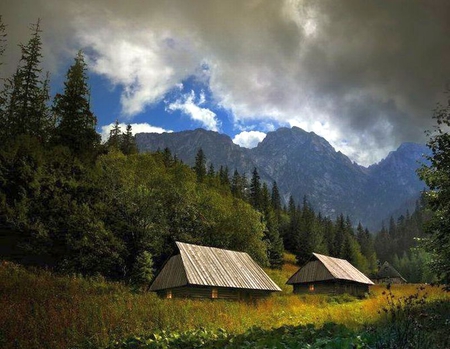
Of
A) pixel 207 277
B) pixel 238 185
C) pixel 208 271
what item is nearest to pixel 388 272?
pixel 238 185

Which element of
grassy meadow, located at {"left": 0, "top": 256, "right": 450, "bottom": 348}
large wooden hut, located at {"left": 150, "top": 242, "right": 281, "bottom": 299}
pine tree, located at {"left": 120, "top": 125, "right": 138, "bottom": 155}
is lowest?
grassy meadow, located at {"left": 0, "top": 256, "right": 450, "bottom": 348}

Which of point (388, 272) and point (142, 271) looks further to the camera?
point (388, 272)

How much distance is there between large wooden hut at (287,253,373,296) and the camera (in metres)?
48.2

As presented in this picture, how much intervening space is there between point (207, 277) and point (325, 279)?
23149 millimetres

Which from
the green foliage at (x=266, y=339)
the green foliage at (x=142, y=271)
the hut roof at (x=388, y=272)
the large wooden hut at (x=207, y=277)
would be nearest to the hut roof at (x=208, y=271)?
the large wooden hut at (x=207, y=277)

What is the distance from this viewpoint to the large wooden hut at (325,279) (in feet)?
158

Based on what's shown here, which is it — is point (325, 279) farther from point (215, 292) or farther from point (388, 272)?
point (388, 272)

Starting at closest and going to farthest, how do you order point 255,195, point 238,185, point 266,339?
point 266,339 → point 255,195 → point 238,185

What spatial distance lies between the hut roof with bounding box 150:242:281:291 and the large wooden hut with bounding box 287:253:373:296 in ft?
53.1

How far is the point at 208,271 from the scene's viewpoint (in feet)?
99.8

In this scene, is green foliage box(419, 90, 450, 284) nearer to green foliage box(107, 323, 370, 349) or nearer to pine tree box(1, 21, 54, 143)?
green foliage box(107, 323, 370, 349)

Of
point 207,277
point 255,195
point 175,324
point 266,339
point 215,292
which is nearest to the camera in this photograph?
point 266,339

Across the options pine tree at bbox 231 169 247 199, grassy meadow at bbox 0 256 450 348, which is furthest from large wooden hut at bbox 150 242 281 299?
pine tree at bbox 231 169 247 199

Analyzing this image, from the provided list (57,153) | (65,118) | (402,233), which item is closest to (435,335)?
(57,153)
